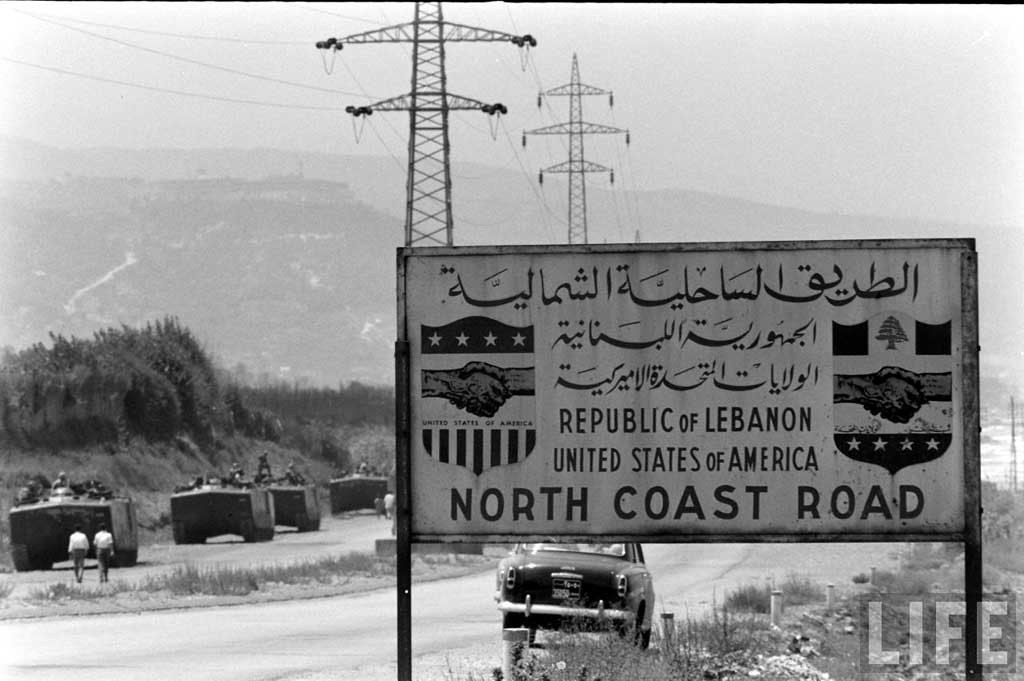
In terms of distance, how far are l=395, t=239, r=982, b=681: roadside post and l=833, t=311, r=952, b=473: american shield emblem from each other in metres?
0.01

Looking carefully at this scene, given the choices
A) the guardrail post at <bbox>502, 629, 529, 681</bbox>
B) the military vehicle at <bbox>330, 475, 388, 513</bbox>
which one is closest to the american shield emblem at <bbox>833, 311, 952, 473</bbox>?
the guardrail post at <bbox>502, 629, 529, 681</bbox>

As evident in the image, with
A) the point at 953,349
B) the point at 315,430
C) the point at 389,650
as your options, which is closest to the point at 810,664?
the point at 389,650

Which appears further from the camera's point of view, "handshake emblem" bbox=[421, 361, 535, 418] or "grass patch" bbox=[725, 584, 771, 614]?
"grass patch" bbox=[725, 584, 771, 614]

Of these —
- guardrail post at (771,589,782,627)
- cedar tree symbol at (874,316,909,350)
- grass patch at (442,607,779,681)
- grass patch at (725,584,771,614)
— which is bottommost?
grass patch at (725,584,771,614)

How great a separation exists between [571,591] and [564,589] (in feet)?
0.31

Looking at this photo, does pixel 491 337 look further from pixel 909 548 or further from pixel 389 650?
pixel 909 548

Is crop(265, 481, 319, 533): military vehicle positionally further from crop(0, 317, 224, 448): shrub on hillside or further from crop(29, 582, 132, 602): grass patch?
crop(29, 582, 132, 602): grass patch

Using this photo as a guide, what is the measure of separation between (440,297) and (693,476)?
220 centimetres

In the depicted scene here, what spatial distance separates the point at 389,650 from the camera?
21938 millimetres

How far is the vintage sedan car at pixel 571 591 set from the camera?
64.6ft

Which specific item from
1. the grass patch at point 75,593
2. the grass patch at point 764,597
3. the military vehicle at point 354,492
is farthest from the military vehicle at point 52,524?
the military vehicle at point 354,492

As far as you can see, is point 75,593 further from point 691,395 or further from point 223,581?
point 691,395

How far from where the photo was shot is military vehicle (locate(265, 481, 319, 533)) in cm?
6712

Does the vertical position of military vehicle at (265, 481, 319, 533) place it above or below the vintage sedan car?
below
